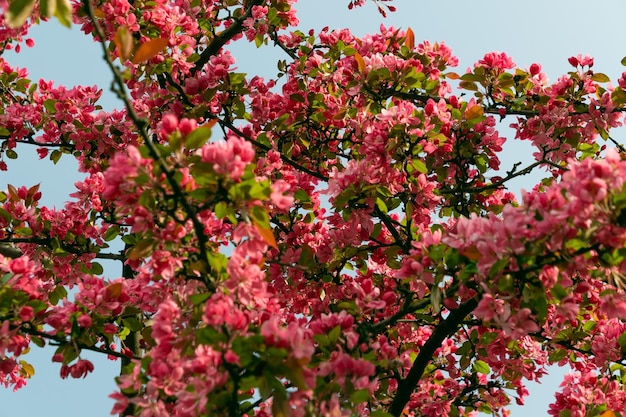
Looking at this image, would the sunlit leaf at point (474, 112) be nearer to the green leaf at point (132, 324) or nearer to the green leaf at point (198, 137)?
the green leaf at point (198, 137)

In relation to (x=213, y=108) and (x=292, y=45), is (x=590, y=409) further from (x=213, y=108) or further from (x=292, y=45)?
(x=292, y=45)

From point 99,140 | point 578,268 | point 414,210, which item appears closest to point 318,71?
point 414,210

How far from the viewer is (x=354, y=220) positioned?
370cm

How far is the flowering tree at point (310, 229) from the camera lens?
86.0 inches

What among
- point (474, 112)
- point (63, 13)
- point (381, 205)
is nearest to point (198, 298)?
point (63, 13)

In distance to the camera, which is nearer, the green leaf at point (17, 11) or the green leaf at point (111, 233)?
the green leaf at point (17, 11)

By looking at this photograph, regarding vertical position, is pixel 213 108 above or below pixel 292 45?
below

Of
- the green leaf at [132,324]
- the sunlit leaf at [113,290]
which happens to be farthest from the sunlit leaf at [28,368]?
the sunlit leaf at [113,290]

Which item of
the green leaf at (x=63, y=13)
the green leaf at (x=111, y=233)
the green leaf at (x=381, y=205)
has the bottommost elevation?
the green leaf at (x=63, y=13)

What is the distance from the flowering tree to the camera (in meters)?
2.18

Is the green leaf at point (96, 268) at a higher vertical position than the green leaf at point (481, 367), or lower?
higher

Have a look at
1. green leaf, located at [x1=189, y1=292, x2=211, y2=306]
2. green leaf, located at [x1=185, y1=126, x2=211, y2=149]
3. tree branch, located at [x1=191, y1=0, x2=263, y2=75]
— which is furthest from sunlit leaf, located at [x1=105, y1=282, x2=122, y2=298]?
tree branch, located at [x1=191, y1=0, x2=263, y2=75]

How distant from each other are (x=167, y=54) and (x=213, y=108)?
0.54m

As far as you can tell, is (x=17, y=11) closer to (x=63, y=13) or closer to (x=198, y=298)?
(x=63, y=13)
